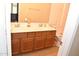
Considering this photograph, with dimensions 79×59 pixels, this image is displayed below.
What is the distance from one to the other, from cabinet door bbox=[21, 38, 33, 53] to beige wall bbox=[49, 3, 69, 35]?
2.40 feet

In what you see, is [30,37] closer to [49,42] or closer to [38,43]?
[38,43]

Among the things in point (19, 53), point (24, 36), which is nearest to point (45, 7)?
point (24, 36)

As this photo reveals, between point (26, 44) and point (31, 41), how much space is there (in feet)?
0.46

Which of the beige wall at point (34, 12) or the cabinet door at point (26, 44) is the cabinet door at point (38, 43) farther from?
the beige wall at point (34, 12)

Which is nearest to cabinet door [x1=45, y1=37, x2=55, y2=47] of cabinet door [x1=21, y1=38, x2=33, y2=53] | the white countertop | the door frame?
the white countertop

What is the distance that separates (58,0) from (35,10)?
1.51 m

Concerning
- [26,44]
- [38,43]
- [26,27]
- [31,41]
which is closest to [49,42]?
[38,43]

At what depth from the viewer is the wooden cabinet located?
278 cm

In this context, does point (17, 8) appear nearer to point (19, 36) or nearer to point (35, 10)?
point (35, 10)

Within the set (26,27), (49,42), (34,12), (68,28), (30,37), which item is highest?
(34,12)

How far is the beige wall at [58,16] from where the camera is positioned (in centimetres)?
314

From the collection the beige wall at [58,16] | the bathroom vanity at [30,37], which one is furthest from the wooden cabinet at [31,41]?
the beige wall at [58,16]

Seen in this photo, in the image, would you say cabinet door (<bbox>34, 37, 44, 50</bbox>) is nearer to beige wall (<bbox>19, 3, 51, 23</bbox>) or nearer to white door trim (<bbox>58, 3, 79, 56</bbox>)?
beige wall (<bbox>19, 3, 51, 23</bbox>)

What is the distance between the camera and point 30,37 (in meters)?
2.93
